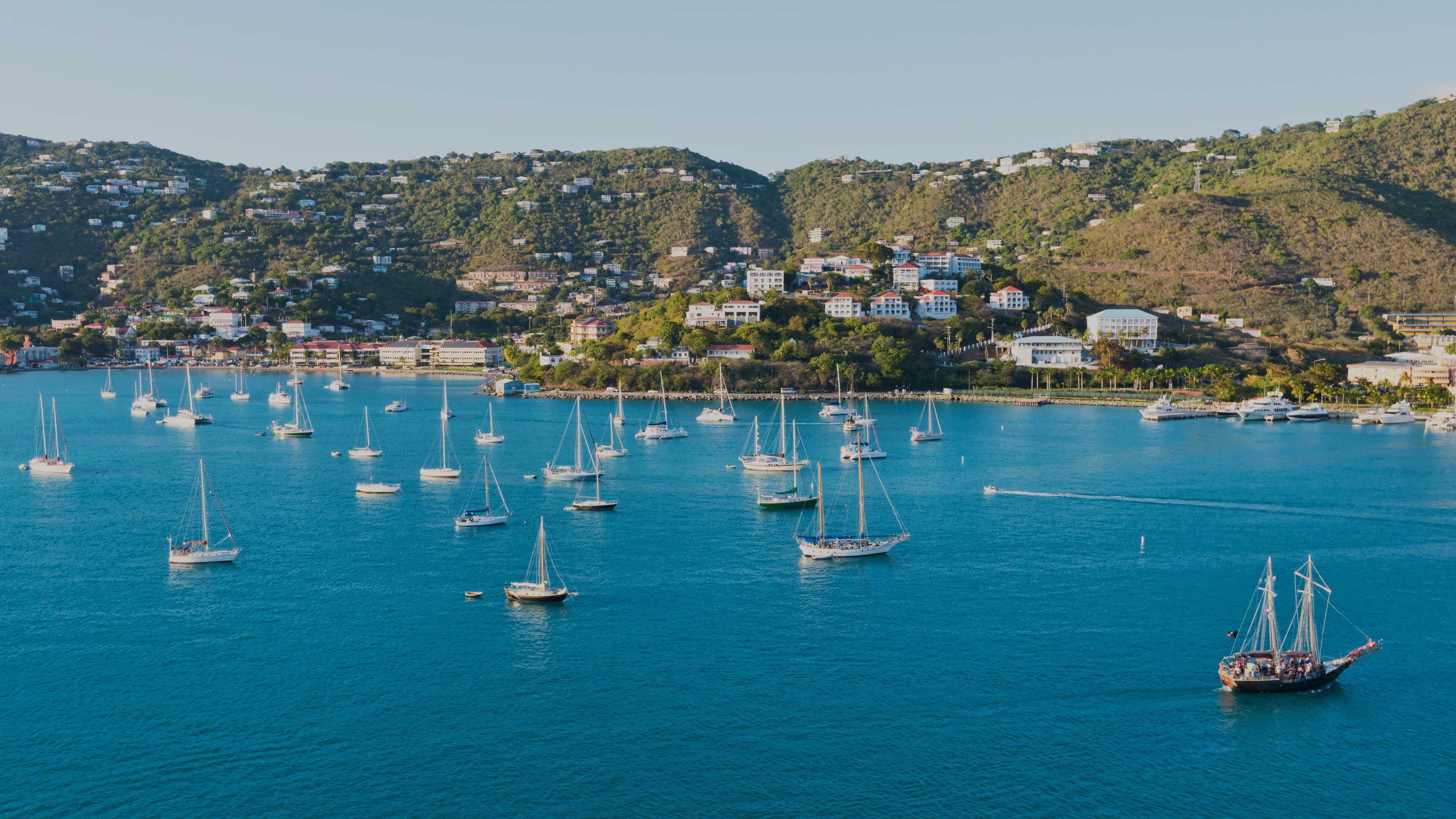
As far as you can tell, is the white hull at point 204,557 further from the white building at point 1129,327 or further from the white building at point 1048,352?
the white building at point 1129,327

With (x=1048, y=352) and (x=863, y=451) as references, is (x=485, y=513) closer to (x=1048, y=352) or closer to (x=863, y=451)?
(x=863, y=451)

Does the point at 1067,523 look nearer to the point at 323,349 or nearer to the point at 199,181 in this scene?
the point at 323,349

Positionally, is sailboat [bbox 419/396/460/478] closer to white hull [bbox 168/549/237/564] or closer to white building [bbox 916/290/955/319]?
white hull [bbox 168/549/237/564]

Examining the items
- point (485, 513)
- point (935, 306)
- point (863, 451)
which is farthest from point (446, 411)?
point (935, 306)

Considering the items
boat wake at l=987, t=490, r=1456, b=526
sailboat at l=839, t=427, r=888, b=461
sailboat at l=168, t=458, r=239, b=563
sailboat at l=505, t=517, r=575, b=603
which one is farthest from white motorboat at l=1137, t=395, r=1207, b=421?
sailboat at l=168, t=458, r=239, b=563

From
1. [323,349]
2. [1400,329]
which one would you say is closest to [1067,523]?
[1400,329]

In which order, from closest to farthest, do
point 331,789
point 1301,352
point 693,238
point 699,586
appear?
point 331,789
point 699,586
point 1301,352
point 693,238

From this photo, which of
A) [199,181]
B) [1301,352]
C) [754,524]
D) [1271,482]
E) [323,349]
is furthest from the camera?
[199,181]
